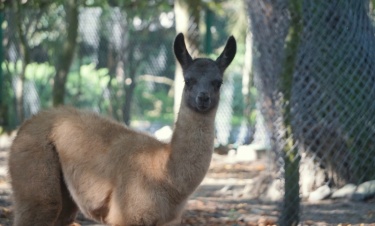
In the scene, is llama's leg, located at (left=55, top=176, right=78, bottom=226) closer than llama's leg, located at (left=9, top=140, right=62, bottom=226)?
No

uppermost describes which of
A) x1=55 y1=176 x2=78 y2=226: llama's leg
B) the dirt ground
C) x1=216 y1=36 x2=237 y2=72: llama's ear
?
x1=216 y1=36 x2=237 y2=72: llama's ear

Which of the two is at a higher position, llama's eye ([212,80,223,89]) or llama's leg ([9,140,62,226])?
llama's eye ([212,80,223,89])

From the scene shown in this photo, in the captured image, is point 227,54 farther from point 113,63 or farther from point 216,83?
point 113,63

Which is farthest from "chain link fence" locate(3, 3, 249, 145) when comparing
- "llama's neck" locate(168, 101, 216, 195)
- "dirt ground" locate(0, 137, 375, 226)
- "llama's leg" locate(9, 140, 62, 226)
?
"llama's neck" locate(168, 101, 216, 195)

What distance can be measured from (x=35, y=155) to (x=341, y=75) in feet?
13.4

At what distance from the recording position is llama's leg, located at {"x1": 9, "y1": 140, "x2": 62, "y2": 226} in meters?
6.29

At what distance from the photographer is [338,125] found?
9.26 m

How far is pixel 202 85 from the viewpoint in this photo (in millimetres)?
6238

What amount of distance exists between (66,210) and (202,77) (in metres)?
1.66

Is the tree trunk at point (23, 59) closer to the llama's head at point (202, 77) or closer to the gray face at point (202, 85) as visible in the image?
the llama's head at point (202, 77)

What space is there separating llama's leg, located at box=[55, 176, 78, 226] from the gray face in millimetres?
1353

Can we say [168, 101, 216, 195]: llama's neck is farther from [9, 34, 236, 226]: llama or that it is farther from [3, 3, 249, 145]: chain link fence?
[3, 3, 249, 145]: chain link fence

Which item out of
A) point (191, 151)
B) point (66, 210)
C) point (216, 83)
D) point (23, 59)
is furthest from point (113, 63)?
point (191, 151)

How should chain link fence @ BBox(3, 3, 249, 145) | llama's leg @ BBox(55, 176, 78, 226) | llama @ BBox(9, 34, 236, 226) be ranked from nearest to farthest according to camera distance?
llama @ BBox(9, 34, 236, 226)
llama's leg @ BBox(55, 176, 78, 226)
chain link fence @ BBox(3, 3, 249, 145)
